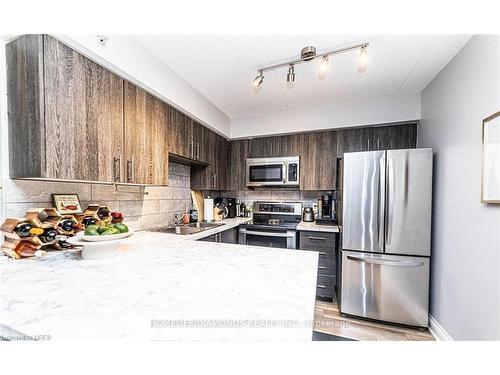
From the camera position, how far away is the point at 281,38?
151 centimetres

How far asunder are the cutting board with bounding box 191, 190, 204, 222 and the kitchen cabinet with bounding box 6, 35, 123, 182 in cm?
157

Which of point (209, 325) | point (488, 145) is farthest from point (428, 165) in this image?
point (209, 325)

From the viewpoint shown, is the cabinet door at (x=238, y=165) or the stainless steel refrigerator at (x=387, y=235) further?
the cabinet door at (x=238, y=165)

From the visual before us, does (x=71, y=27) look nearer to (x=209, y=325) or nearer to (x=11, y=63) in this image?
(x=11, y=63)

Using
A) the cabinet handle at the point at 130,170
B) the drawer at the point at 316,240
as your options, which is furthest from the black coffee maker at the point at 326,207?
the cabinet handle at the point at 130,170

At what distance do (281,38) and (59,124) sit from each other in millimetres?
1542

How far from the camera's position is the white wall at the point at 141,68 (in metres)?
1.24

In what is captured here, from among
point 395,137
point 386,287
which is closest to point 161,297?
point 386,287

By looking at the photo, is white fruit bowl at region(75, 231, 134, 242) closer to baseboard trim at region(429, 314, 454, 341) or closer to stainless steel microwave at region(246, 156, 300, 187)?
stainless steel microwave at region(246, 156, 300, 187)

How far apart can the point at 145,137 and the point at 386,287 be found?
103 inches

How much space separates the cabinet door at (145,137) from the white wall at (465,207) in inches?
94.0

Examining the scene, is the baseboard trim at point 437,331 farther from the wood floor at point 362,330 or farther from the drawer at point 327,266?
the drawer at point 327,266

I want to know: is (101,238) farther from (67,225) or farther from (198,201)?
(198,201)

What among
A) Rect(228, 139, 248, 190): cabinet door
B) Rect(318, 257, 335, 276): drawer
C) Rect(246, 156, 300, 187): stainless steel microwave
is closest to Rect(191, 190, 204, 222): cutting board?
Rect(228, 139, 248, 190): cabinet door
